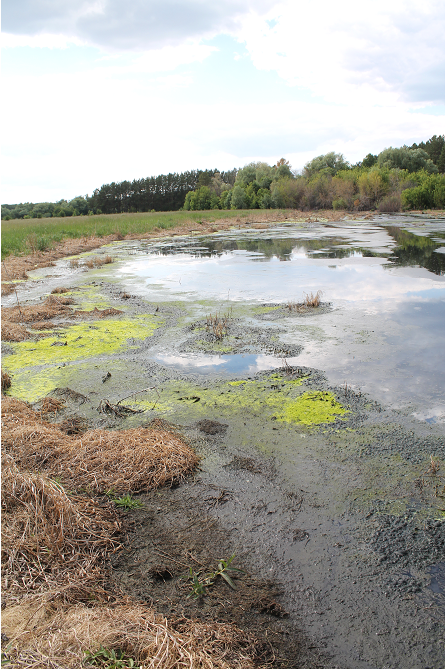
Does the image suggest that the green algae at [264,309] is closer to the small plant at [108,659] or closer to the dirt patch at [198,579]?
the dirt patch at [198,579]

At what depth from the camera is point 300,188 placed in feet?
222

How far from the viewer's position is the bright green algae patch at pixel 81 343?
24.5 ft

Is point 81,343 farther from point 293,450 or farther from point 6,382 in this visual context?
point 293,450

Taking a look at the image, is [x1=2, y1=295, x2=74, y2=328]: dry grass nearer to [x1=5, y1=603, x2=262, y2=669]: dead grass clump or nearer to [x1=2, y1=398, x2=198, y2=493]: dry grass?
[x1=2, y1=398, x2=198, y2=493]: dry grass


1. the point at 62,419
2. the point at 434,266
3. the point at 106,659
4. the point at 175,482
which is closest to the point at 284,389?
the point at 175,482

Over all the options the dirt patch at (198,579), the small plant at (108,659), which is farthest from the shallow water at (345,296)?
the small plant at (108,659)

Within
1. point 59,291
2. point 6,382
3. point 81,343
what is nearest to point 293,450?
point 6,382

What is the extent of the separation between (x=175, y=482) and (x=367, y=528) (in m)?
1.61

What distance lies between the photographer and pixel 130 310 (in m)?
10.8

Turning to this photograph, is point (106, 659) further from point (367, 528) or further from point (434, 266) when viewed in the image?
point (434, 266)

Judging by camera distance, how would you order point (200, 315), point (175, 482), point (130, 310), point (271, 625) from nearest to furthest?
point (271, 625) < point (175, 482) < point (200, 315) < point (130, 310)

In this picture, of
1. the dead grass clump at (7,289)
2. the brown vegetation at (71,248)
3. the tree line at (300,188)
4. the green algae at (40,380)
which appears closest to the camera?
the green algae at (40,380)

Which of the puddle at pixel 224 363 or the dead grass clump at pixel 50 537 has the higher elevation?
the puddle at pixel 224 363

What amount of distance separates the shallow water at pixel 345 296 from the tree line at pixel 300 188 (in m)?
29.7
